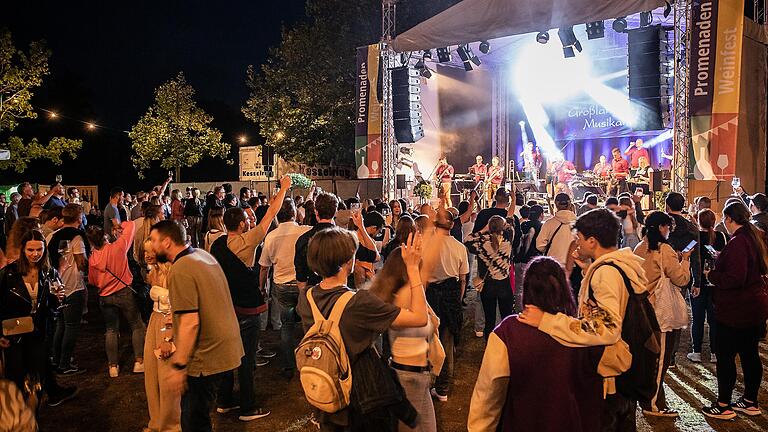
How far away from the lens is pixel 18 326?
3820mm

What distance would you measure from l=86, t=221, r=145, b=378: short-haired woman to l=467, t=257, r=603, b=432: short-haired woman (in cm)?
433

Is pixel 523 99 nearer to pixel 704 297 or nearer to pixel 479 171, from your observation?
pixel 479 171

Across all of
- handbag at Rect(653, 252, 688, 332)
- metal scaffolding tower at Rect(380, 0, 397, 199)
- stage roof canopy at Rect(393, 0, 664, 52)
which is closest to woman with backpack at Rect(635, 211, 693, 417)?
handbag at Rect(653, 252, 688, 332)

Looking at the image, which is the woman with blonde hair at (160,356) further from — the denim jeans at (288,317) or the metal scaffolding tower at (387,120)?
the metal scaffolding tower at (387,120)

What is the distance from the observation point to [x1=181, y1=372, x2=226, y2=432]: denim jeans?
3.41 meters

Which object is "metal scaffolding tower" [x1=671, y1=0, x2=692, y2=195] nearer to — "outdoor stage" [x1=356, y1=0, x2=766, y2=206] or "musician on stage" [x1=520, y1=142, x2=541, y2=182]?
"outdoor stage" [x1=356, y1=0, x2=766, y2=206]

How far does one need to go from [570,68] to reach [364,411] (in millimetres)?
18786

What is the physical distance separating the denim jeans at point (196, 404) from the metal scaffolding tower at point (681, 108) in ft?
36.5

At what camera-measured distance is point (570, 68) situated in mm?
19406

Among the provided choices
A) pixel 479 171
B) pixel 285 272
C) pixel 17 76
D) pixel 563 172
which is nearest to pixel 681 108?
pixel 563 172

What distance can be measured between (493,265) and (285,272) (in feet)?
6.78

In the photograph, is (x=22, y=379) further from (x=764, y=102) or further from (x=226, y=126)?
(x=226, y=126)

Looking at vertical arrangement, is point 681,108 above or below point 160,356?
above

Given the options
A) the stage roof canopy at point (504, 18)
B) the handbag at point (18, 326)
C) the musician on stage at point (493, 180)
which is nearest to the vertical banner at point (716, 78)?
the stage roof canopy at point (504, 18)
